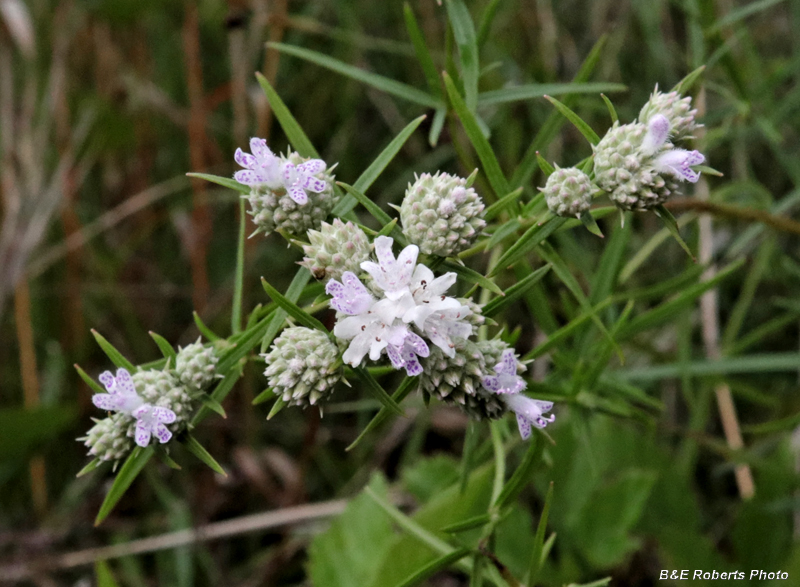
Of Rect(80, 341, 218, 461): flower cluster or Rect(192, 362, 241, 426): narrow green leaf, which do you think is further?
Rect(192, 362, 241, 426): narrow green leaf

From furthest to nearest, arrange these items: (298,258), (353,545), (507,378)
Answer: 1. (298,258)
2. (353,545)
3. (507,378)

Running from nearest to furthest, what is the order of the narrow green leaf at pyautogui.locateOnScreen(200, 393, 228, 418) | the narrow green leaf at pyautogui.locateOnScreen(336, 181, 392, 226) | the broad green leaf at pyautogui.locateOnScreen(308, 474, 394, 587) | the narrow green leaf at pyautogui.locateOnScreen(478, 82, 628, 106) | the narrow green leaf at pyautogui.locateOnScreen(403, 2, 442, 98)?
the narrow green leaf at pyautogui.locateOnScreen(336, 181, 392, 226), the narrow green leaf at pyautogui.locateOnScreen(200, 393, 228, 418), the narrow green leaf at pyautogui.locateOnScreen(478, 82, 628, 106), the narrow green leaf at pyautogui.locateOnScreen(403, 2, 442, 98), the broad green leaf at pyautogui.locateOnScreen(308, 474, 394, 587)

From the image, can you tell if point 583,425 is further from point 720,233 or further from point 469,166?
point 720,233

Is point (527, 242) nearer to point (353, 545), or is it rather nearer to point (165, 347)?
point (165, 347)

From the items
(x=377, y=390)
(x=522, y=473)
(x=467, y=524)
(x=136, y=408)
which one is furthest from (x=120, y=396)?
(x=522, y=473)

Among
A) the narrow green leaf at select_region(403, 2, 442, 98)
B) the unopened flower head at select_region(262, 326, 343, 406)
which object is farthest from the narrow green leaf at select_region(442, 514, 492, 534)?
the narrow green leaf at select_region(403, 2, 442, 98)

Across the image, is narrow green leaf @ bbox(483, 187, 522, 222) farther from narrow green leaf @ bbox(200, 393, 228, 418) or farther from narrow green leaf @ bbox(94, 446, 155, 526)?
narrow green leaf @ bbox(94, 446, 155, 526)

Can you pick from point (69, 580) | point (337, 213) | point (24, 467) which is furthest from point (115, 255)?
point (337, 213)
